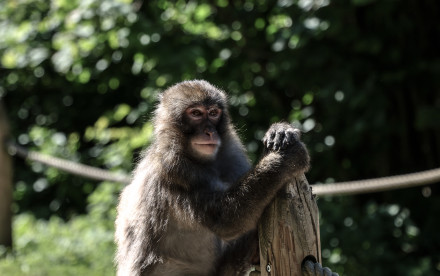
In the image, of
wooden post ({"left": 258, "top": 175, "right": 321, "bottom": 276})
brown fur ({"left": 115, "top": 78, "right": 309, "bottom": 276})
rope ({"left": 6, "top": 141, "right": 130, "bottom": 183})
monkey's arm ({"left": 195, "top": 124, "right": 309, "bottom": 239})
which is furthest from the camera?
rope ({"left": 6, "top": 141, "right": 130, "bottom": 183})

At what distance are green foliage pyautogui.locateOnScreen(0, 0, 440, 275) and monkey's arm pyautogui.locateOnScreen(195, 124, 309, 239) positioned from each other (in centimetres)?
293

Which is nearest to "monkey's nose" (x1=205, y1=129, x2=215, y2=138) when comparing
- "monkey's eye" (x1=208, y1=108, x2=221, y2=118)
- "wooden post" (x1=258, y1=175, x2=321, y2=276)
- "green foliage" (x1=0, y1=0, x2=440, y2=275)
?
"monkey's eye" (x1=208, y1=108, x2=221, y2=118)

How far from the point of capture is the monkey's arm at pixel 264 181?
3270 mm

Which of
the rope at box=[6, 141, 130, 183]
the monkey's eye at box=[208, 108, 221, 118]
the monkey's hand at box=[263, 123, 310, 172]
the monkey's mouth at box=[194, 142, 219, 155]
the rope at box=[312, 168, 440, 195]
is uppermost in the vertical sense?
the monkey's hand at box=[263, 123, 310, 172]

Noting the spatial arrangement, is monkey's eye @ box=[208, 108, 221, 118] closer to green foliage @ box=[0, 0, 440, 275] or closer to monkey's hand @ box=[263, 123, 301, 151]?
monkey's hand @ box=[263, 123, 301, 151]

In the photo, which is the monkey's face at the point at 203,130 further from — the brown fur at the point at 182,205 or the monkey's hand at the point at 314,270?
the monkey's hand at the point at 314,270

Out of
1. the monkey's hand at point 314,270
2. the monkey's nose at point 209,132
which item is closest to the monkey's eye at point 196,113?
the monkey's nose at point 209,132

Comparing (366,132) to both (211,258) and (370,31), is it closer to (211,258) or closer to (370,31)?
(370,31)

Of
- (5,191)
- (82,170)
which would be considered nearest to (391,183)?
(82,170)

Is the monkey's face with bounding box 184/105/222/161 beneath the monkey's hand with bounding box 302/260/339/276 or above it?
beneath

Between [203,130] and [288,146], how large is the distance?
738 mm

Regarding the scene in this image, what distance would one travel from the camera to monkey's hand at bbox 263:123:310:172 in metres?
3.29

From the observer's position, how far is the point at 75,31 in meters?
7.60

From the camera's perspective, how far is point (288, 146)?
332 cm
